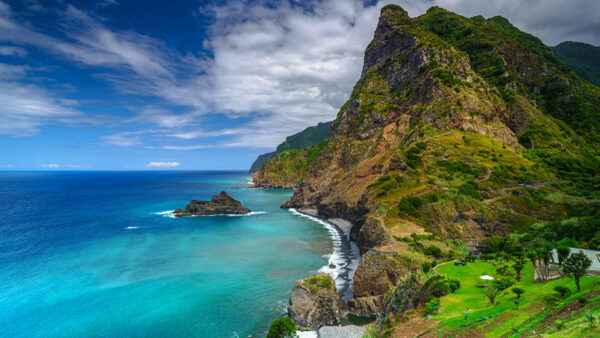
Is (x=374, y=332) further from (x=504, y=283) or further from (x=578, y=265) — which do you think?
(x=578, y=265)

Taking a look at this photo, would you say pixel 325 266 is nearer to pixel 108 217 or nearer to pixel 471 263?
pixel 471 263

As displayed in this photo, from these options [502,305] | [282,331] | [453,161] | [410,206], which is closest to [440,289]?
[502,305]

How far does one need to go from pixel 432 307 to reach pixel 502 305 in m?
4.99

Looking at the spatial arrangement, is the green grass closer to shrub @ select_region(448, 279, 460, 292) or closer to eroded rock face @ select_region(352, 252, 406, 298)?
shrub @ select_region(448, 279, 460, 292)

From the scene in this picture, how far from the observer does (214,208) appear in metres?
105

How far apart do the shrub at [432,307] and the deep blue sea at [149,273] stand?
18.6m

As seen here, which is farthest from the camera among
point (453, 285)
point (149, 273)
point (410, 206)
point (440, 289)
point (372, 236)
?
point (410, 206)

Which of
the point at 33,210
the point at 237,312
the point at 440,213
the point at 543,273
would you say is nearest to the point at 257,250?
the point at 237,312

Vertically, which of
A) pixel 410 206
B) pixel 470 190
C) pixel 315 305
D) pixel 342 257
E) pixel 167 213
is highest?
pixel 470 190

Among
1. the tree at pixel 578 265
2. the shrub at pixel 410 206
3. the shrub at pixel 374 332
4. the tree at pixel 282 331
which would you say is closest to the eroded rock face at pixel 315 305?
the tree at pixel 282 331

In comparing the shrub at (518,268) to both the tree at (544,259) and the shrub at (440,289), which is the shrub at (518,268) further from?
the shrub at (440,289)

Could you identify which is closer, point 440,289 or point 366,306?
point 440,289

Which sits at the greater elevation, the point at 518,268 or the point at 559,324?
the point at 559,324

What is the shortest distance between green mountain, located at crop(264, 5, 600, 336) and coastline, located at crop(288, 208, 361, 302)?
2.68 meters
